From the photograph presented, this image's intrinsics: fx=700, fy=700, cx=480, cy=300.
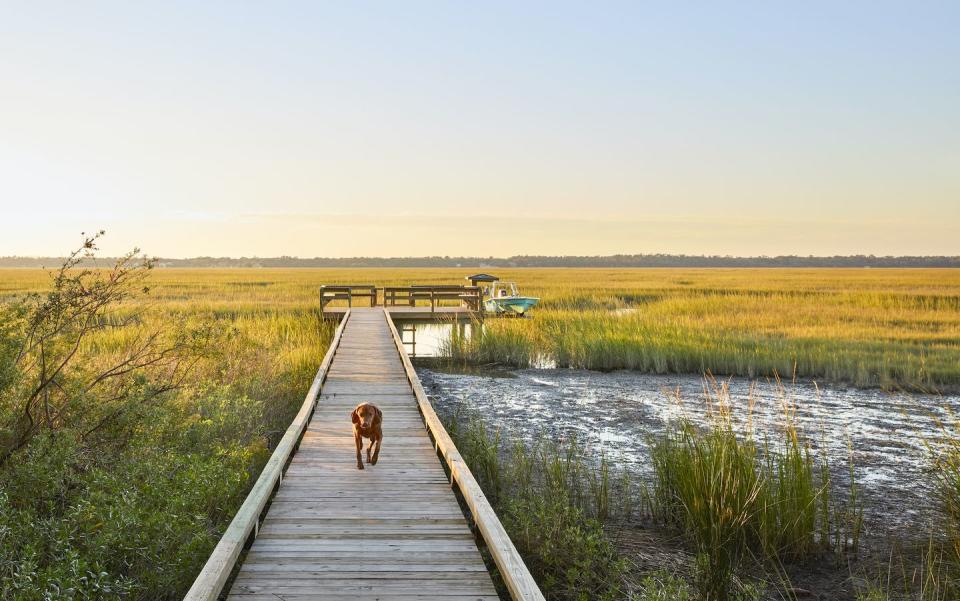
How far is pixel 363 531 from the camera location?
4902mm

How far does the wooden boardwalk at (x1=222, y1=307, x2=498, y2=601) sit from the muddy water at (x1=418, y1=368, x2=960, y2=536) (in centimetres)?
248

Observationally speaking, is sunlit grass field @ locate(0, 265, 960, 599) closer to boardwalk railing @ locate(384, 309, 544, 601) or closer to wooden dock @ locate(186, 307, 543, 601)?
wooden dock @ locate(186, 307, 543, 601)

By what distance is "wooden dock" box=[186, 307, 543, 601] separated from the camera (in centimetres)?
396

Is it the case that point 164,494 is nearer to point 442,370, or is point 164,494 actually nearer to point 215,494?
point 215,494

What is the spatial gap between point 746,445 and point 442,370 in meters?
11.0

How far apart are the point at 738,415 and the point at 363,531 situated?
8.06 metres

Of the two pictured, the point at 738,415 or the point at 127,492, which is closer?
the point at 127,492

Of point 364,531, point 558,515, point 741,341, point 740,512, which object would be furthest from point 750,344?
point 364,531

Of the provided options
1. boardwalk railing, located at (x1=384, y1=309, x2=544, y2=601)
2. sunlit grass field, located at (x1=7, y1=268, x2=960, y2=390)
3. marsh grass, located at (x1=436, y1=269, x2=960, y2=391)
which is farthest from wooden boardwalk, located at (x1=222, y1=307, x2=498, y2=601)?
marsh grass, located at (x1=436, y1=269, x2=960, y2=391)

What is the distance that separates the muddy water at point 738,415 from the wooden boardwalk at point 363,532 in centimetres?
248

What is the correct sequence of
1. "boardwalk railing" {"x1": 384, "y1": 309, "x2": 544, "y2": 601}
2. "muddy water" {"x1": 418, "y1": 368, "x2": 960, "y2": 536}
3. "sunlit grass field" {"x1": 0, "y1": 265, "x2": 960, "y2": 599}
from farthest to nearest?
"muddy water" {"x1": 418, "y1": 368, "x2": 960, "y2": 536}
"sunlit grass field" {"x1": 0, "y1": 265, "x2": 960, "y2": 599}
"boardwalk railing" {"x1": 384, "y1": 309, "x2": 544, "y2": 601}

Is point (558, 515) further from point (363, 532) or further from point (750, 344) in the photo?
point (750, 344)

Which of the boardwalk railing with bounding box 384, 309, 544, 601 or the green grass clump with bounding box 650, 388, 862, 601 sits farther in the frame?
the green grass clump with bounding box 650, 388, 862, 601

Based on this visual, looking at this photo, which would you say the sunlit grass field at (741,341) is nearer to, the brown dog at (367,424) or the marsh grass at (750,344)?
the marsh grass at (750,344)
